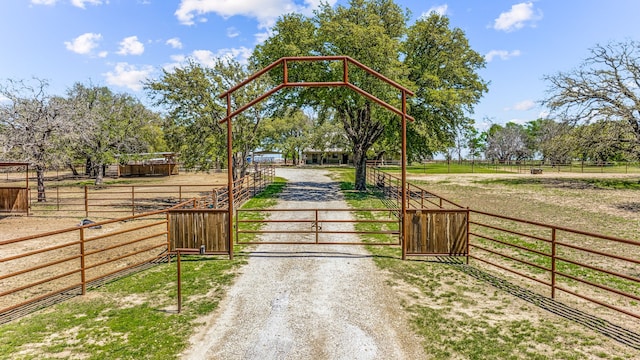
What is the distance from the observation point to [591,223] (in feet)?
52.1

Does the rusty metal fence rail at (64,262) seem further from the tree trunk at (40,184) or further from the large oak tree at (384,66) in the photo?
the large oak tree at (384,66)

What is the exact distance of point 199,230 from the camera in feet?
35.7

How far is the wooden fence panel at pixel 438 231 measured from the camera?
34.0 ft

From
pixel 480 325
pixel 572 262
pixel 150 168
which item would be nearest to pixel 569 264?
pixel 572 262

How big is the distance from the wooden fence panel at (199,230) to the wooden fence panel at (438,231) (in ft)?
17.2

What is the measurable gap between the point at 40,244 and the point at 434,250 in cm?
1333

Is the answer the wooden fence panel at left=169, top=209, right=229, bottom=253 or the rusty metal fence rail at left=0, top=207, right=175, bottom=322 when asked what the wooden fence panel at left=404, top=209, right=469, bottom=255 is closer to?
the wooden fence panel at left=169, top=209, right=229, bottom=253

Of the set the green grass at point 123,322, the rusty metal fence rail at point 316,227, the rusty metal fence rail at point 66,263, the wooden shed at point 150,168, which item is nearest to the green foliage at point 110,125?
the wooden shed at point 150,168

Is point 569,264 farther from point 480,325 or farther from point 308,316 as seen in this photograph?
point 308,316

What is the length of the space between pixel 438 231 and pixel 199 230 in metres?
6.79

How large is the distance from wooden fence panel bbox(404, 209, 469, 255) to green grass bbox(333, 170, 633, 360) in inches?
41.9

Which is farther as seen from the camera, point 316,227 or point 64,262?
point 316,227

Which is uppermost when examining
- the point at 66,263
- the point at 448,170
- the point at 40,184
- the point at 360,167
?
the point at 360,167

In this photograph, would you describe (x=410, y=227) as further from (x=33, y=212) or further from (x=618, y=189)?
(x=618, y=189)
